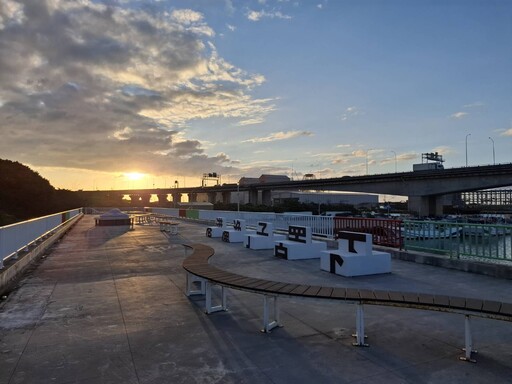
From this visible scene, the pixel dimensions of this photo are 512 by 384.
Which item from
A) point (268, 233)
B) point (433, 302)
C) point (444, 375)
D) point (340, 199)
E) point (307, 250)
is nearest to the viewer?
point (444, 375)

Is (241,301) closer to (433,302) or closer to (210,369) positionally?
(210,369)

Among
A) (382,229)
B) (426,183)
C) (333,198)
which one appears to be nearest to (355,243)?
(382,229)

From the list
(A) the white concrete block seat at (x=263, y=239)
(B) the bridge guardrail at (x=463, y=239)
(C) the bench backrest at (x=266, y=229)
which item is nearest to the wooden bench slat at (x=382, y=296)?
(B) the bridge guardrail at (x=463, y=239)

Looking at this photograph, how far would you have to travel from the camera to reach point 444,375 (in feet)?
12.8

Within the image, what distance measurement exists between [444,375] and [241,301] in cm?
371

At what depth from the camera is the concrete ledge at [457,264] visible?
28.7ft

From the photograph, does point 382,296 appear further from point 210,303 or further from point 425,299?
point 210,303

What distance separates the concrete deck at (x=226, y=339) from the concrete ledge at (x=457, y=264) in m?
0.32

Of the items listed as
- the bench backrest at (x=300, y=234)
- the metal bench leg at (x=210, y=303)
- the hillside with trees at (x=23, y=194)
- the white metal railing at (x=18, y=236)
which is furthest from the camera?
the hillside with trees at (x=23, y=194)

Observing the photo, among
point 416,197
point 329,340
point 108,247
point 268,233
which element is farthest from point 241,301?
point 416,197

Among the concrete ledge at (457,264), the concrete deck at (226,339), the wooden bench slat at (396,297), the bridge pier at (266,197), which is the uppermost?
the bridge pier at (266,197)

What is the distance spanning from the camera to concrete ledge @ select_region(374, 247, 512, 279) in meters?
8.73

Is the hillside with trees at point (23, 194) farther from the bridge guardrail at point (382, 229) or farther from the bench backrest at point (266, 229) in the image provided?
the bridge guardrail at point (382, 229)

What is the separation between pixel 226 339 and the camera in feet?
16.3
